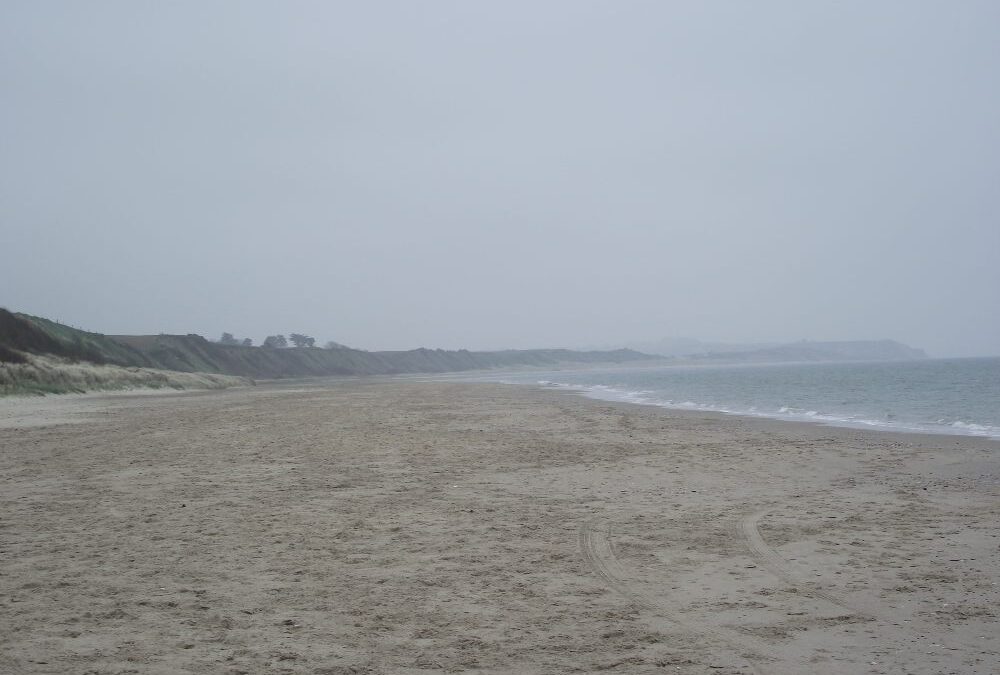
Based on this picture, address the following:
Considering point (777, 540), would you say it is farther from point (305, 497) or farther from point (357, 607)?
point (305, 497)

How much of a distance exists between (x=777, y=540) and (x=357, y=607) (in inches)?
176

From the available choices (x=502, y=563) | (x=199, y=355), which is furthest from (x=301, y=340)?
(x=502, y=563)

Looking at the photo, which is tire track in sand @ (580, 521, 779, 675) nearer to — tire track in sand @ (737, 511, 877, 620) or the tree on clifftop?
tire track in sand @ (737, 511, 877, 620)

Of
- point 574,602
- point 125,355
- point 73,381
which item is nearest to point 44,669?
point 574,602

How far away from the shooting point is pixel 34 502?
10055 mm

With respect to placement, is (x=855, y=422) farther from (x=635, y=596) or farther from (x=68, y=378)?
(x=68, y=378)

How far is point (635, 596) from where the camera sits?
6.03 m

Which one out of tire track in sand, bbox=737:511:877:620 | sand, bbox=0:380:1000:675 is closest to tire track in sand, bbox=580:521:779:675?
sand, bbox=0:380:1000:675

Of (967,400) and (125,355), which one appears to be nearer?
(967,400)

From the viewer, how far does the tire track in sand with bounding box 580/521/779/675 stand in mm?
4906

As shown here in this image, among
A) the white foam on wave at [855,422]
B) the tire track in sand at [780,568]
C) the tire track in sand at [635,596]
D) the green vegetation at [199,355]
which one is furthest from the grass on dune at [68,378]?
the tire track in sand at [780,568]

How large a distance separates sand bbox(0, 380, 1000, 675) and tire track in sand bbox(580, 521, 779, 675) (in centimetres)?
3

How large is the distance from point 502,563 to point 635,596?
1.42m

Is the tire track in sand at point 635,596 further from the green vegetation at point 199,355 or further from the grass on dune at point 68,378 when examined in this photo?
the green vegetation at point 199,355
